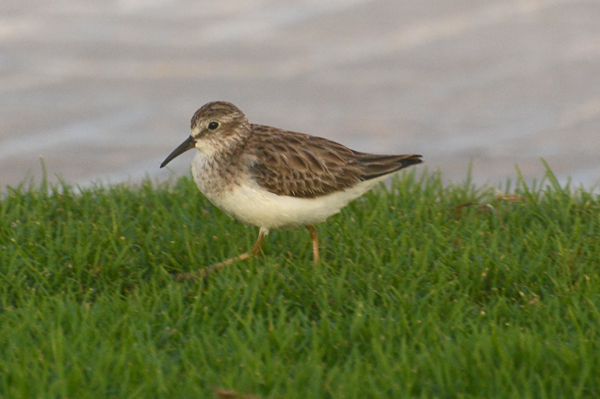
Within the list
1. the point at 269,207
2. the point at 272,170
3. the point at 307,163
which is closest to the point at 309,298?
the point at 269,207

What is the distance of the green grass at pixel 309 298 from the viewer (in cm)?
470

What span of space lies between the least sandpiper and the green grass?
0.42 meters

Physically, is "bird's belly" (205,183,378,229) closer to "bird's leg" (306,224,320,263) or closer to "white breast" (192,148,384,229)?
"white breast" (192,148,384,229)

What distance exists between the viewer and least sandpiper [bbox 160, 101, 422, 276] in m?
6.52

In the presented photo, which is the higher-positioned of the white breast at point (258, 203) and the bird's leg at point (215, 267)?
the white breast at point (258, 203)

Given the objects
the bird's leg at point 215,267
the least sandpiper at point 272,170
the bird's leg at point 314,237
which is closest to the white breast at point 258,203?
the least sandpiper at point 272,170

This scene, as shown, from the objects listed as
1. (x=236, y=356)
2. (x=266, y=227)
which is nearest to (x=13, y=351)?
(x=236, y=356)

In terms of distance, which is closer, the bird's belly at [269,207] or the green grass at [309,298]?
the green grass at [309,298]

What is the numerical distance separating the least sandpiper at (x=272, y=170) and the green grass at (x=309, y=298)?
42 centimetres

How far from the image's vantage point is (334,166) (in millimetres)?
6930

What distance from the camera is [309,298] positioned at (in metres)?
6.06

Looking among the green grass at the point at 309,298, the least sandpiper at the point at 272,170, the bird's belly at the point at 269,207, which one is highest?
the least sandpiper at the point at 272,170

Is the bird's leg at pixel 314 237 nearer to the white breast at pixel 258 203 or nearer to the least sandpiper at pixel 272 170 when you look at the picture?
the least sandpiper at pixel 272 170

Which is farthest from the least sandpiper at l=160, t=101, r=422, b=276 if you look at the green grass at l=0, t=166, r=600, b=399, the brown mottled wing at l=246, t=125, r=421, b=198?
the green grass at l=0, t=166, r=600, b=399
